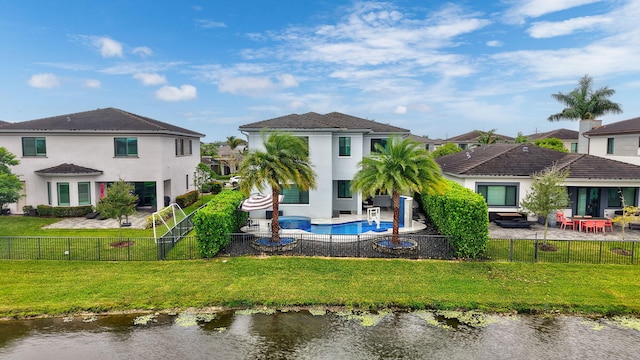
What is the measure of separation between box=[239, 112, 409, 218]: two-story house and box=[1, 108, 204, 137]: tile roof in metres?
8.29

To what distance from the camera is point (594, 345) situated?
9922 mm

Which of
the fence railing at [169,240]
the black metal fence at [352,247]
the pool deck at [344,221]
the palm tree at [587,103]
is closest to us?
the fence railing at [169,240]

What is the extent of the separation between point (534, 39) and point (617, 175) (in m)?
12.1

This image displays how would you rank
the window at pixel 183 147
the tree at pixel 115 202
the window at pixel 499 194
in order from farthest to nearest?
1. the window at pixel 183 147
2. the window at pixel 499 194
3. the tree at pixel 115 202

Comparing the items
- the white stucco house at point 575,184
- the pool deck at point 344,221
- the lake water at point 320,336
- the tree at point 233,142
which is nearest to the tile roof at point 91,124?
the pool deck at point 344,221

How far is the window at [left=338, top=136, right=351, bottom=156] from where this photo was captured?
2667 centimetres

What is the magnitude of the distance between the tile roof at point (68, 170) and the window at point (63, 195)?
1.16m

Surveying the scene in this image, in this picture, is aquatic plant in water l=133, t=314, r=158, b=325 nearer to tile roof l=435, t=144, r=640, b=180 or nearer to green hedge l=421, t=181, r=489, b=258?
green hedge l=421, t=181, r=489, b=258

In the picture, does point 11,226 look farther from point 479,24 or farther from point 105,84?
point 479,24

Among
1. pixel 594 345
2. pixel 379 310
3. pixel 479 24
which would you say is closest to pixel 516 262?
pixel 594 345

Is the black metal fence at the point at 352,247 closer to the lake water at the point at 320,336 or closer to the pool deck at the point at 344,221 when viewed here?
the pool deck at the point at 344,221

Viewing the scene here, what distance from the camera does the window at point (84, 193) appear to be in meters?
26.9

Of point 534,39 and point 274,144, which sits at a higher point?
point 534,39

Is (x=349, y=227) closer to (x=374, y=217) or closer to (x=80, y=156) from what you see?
(x=374, y=217)
